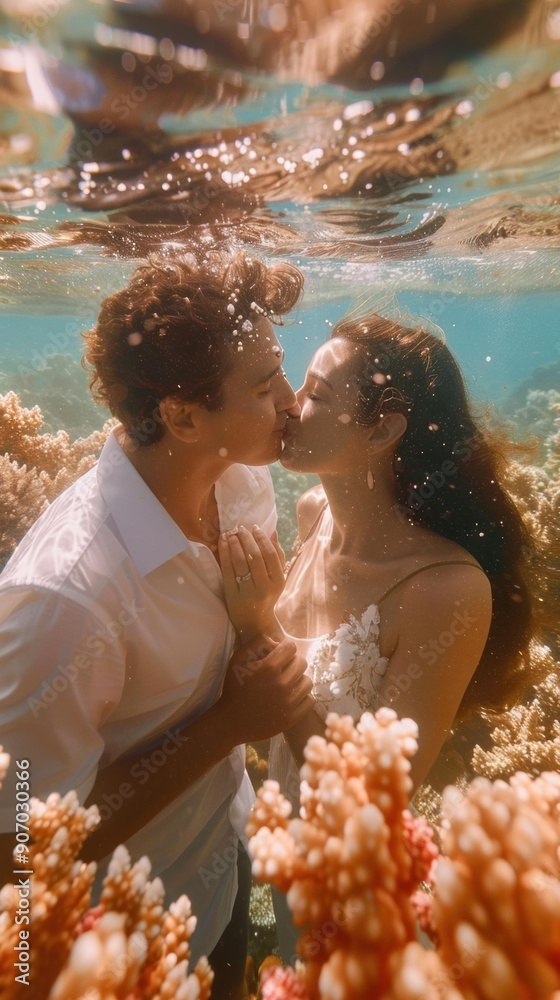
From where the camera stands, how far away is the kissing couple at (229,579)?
82.5 inches

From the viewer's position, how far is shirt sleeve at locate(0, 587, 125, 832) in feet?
6.21

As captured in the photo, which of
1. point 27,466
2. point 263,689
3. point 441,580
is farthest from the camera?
point 27,466

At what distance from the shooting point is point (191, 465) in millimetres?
2910

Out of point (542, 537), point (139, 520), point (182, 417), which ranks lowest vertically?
point (542, 537)

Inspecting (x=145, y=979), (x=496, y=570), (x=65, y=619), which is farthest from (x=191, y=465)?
(x=496, y=570)

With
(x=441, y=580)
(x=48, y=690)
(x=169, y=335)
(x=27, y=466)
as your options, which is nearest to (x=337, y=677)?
(x=441, y=580)

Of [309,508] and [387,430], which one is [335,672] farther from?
[309,508]

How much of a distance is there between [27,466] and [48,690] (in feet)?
21.3

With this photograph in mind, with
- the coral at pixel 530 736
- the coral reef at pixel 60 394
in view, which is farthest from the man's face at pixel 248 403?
the coral reef at pixel 60 394

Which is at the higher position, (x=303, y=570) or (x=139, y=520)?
(x=139, y=520)

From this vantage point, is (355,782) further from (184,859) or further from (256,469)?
(256,469)

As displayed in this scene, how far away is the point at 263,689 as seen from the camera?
2512 millimetres

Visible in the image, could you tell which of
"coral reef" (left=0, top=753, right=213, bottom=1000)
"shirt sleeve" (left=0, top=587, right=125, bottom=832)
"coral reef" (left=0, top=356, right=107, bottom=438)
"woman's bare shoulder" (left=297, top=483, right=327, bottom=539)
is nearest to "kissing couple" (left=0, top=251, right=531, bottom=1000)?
"shirt sleeve" (left=0, top=587, right=125, bottom=832)

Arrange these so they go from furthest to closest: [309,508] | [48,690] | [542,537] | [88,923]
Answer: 1. [542,537]
2. [309,508]
3. [48,690]
4. [88,923]
